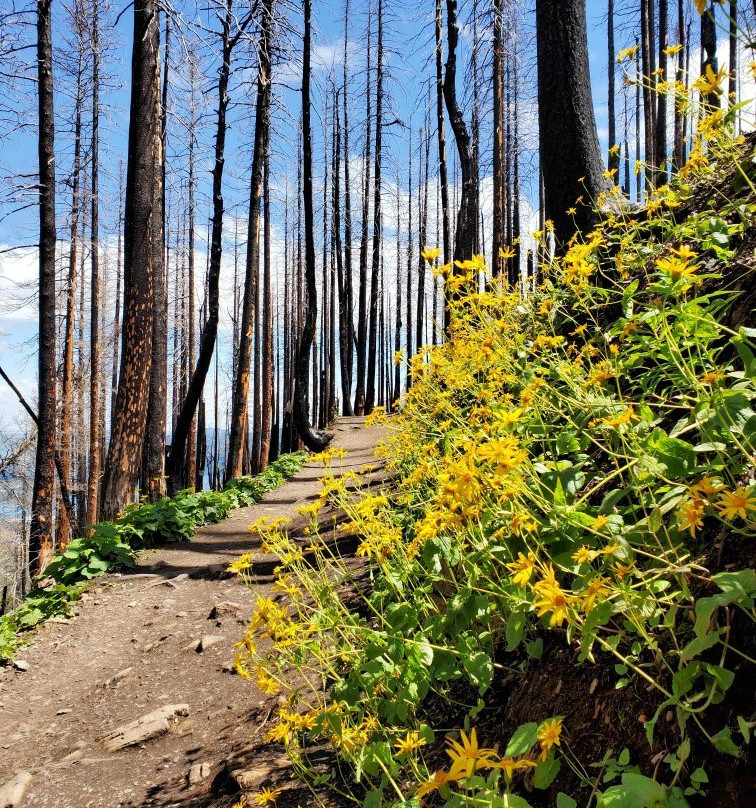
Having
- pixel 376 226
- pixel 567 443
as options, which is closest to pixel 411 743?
pixel 567 443

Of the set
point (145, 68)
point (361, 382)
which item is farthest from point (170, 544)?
point (361, 382)

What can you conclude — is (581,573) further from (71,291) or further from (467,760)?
(71,291)

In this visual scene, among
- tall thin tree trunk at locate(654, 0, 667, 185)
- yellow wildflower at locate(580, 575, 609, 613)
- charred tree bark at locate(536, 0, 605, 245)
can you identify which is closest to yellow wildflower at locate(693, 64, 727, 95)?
yellow wildflower at locate(580, 575, 609, 613)

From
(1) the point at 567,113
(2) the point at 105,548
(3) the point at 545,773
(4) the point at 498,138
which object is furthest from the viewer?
(4) the point at 498,138

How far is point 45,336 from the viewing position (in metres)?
8.60

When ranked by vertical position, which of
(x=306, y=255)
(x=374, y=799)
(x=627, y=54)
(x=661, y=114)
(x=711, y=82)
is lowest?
(x=374, y=799)

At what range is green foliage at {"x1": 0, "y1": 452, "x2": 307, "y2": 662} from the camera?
480 centimetres

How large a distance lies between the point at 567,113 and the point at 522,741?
4.64 m

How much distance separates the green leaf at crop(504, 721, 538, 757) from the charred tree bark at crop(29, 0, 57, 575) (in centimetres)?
915

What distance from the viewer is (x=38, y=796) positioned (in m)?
2.78

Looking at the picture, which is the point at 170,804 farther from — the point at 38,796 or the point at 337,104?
the point at 337,104

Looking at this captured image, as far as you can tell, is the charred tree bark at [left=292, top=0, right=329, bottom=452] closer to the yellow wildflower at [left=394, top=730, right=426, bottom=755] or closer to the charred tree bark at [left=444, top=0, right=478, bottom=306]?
the charred tree bark at [left=444, top=0, right=478, bottom=306]

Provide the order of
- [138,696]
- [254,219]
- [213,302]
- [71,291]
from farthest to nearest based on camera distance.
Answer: [71,291]
[254,219]
[213,302]
[138,696]

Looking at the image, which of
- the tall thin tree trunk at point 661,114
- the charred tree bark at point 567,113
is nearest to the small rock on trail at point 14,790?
the charred tree bark at point 567,113
